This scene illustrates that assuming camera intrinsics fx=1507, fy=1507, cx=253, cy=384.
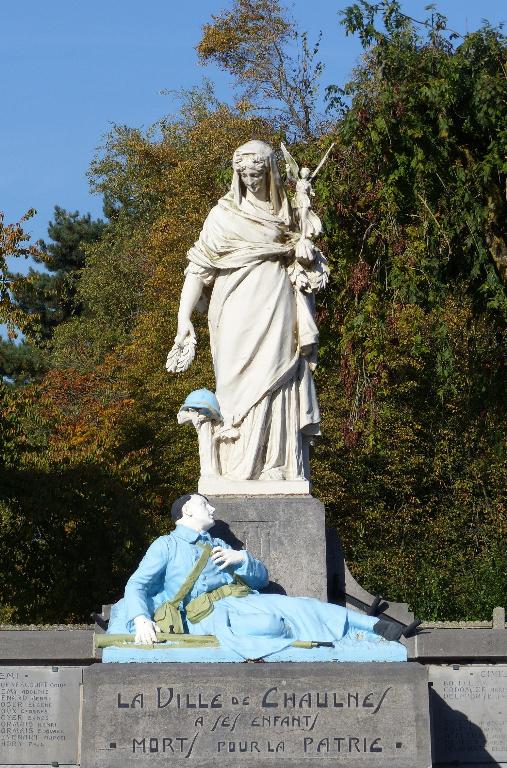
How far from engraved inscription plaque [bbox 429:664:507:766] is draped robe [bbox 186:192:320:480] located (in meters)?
1.86

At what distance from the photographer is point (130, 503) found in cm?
2627

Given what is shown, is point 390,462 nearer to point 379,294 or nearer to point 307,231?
point 379,294

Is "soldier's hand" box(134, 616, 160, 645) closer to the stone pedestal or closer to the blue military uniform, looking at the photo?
the blue military uniform

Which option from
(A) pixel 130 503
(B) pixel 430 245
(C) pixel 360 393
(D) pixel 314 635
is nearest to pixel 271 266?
(D) pixel 314 635

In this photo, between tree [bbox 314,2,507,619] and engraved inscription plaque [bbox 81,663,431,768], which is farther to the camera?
tree [bbox 314,2,507,619]

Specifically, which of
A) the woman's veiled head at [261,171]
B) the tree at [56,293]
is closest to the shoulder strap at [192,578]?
the woman's veiled head at [261,171]

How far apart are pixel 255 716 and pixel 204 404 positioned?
2.74m

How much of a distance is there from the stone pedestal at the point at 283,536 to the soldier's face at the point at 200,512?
1.92 feet

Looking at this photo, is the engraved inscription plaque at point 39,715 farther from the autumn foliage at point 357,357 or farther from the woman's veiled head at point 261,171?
the autumn foliage at point 357,357

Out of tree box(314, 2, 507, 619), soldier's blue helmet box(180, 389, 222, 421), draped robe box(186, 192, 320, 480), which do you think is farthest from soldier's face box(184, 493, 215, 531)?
tree box(314, 2, 507, 619)

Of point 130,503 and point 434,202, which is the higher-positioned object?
point 434,202

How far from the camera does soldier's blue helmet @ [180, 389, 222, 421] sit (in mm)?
11055

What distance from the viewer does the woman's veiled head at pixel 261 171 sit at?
37.9 feet

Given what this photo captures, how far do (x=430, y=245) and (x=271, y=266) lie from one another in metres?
7.14
